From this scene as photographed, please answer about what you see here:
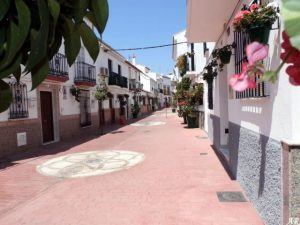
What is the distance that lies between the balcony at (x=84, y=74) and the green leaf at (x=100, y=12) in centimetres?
1718

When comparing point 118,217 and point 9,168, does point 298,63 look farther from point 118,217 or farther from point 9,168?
point 9,168

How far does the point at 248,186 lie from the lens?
17.4ft

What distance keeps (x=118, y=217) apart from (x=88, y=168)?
387cm

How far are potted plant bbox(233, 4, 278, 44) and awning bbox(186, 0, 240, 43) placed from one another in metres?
2.89

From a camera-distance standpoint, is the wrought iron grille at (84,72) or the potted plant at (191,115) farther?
the potted plant at (191,115)

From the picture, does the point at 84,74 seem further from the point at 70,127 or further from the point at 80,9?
the point at 80,9

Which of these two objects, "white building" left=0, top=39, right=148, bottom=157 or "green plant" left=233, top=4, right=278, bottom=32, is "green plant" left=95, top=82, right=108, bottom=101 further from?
"green plant" left=233, top=4, right=278, bottom=32

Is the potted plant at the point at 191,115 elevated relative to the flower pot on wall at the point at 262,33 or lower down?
lower down

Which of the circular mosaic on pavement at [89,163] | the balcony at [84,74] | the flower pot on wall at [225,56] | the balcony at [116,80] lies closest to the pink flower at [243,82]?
the flower pot on wall at [225,56]

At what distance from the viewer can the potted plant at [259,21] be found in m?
3.56

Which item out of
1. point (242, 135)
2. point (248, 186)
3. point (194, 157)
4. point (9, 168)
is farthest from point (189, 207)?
point (9, 168)

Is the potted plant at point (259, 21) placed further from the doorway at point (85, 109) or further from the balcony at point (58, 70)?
the doorway at point (85, 109)

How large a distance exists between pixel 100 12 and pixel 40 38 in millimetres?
230

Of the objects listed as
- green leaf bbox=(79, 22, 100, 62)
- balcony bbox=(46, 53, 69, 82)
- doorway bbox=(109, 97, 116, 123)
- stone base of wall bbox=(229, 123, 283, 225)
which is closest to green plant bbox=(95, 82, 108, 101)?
balcony bbox=(46, 53, 69, 82)
